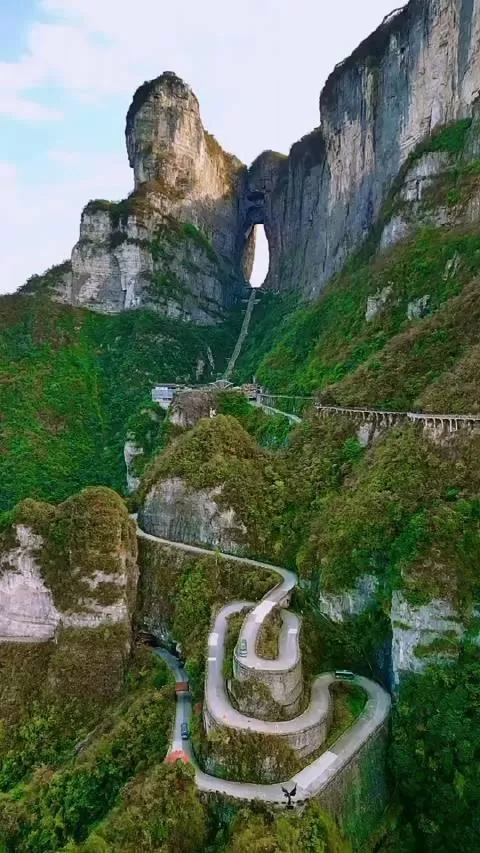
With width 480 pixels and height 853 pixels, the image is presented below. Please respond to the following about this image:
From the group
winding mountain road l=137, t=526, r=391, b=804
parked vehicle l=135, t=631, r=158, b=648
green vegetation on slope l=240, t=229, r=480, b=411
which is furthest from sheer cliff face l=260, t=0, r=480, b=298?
parked vehicle l=135, t=631, r=158, b=648

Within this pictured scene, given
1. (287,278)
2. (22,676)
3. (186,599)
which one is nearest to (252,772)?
(186,599)

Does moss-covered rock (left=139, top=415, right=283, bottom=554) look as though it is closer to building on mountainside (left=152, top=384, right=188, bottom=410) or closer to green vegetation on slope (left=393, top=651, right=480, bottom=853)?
green vegetation on slope (left=393, top=651, right=480, bottom=853)

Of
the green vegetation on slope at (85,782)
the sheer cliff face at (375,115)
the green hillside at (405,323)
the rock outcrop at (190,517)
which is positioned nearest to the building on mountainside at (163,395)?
the green hillside at (405,323)

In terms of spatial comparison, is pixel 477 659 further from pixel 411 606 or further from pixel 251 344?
pixel 251 344

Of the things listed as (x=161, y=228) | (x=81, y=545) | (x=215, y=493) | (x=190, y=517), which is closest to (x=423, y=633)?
(x=215, y=493)

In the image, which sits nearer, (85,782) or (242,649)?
(242,649)

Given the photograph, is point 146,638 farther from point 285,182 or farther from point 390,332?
point 285,182

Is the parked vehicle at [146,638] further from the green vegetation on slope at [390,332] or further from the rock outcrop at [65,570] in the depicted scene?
the green vegetation on slope at [390,332]
